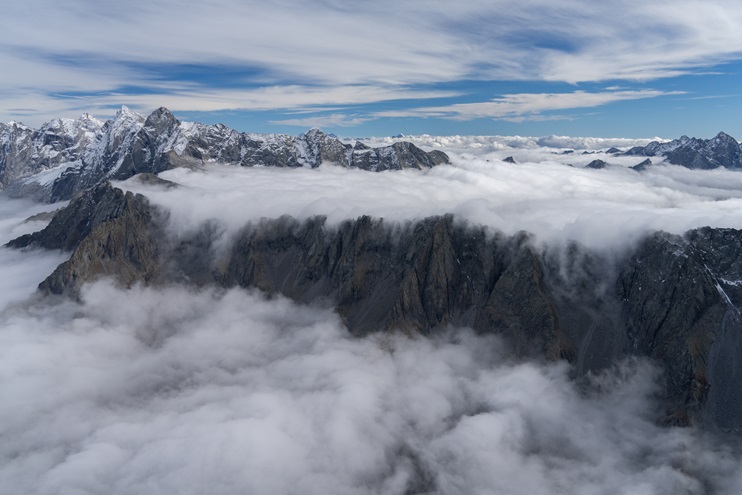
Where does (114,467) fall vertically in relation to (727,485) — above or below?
below

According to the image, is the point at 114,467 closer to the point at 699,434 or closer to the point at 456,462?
the point at 456,462

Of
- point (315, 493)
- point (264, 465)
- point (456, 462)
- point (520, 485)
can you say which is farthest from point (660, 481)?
point (264, 465)

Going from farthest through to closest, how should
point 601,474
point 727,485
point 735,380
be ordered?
1. point 735,380
2. point 601,474
3. point 727,485

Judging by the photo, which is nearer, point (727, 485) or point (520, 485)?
point (727, 485)

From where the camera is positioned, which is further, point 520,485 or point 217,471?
point 217,471

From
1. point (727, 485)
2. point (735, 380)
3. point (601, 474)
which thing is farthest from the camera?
point (735, 380)

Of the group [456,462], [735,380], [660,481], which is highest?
[735,380]

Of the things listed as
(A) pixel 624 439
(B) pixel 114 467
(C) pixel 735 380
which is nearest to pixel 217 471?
(B) pixel 114 467

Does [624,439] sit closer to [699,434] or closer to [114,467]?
[699,434]

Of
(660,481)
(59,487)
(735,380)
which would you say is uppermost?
(735,380)
